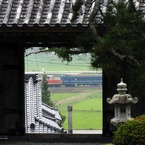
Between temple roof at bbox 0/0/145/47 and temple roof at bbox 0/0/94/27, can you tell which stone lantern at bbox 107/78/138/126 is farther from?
temple roof at bbox 0/0/94/27

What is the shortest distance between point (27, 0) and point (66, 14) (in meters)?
1.33

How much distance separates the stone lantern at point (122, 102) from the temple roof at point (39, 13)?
1.65m

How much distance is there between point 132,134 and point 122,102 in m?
2.20

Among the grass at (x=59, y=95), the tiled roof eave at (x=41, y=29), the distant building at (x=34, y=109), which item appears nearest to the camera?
the tiled roof eave at (x=41, y=29)

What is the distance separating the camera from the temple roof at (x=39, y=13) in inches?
479

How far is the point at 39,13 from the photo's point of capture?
1268cm

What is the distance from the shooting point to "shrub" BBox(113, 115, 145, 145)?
30.4 ft

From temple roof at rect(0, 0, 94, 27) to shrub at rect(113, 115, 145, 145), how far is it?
3.16 m

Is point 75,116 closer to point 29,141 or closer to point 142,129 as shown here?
point 29,141

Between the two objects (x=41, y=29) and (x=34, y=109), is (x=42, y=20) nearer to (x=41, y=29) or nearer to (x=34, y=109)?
(x=41, y=29)

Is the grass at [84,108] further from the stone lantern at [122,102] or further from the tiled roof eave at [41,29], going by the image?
the stone lantern at [122,102]

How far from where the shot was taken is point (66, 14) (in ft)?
41.4

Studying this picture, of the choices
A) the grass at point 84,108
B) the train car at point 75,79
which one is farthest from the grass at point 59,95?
the train car at point 75,79

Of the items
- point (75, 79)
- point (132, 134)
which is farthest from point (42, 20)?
point (75, 79)
